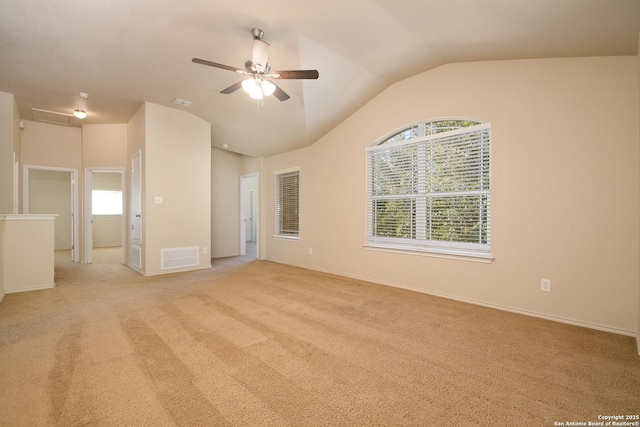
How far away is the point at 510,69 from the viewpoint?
3.25 meters

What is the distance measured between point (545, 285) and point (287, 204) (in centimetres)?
483

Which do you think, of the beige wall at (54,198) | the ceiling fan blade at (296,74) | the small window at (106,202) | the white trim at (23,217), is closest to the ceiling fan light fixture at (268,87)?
the ceiling fan blade at (296,74)

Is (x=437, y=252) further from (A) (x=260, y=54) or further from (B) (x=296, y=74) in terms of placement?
(A) (x=260, y=54)

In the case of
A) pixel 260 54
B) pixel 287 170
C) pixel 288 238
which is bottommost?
pixel 288 238

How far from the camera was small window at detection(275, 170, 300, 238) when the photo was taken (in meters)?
6.30

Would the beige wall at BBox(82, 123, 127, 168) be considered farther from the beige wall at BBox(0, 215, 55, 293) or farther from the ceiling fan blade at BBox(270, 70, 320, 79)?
the ceiling fan blade at BBox(270, 70, 320, 79)

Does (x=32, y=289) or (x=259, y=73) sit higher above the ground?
(x=259, y=73)

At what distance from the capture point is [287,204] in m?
6.54

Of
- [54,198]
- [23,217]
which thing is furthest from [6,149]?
[54,198]

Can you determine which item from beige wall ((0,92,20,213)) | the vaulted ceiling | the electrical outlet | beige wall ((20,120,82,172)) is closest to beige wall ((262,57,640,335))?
the electrical outlet

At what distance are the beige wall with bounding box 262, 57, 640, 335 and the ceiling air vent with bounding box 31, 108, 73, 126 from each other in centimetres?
638

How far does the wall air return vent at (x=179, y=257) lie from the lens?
5098 mm

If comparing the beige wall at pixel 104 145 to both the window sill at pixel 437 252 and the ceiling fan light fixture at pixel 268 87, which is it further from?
the window sill at pixel 437 252

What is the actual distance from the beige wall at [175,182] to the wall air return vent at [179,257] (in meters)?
0.07
